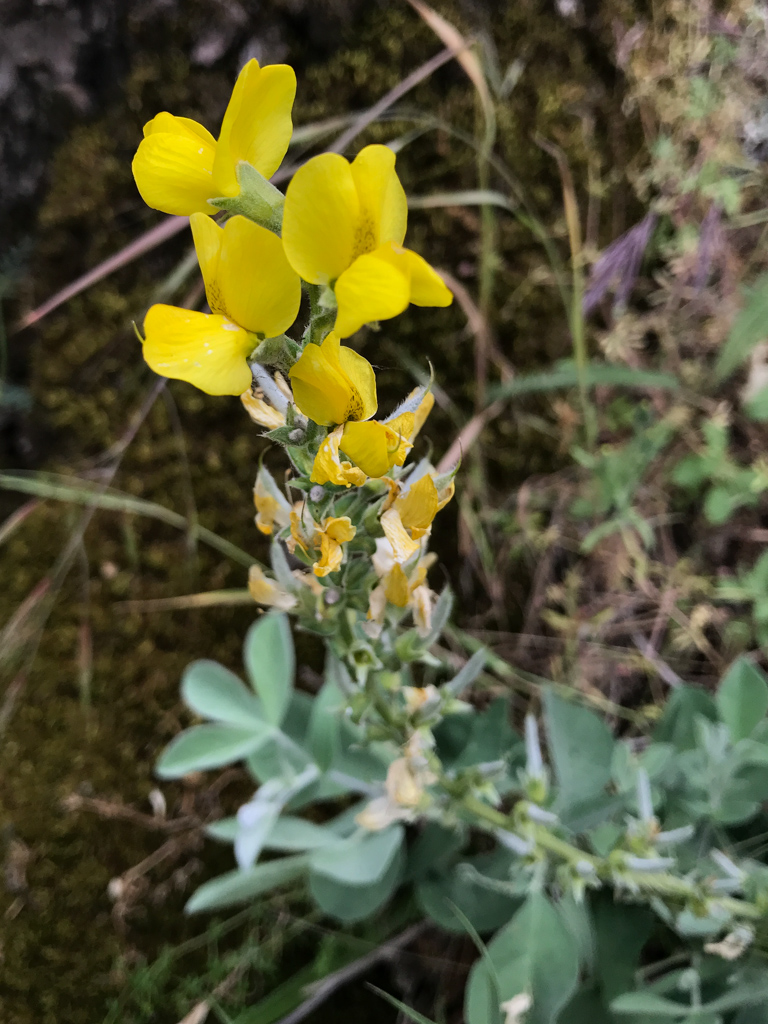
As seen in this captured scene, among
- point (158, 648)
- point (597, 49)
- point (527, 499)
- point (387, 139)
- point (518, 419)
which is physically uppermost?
point (597, 49)

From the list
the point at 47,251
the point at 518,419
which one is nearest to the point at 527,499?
the point at 518,419

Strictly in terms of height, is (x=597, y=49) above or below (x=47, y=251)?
above

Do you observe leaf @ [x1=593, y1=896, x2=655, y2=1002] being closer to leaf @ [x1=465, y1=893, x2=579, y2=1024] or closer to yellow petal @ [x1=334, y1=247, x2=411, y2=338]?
leaf @ [x1=465, y1=893, x2=579, y2=1024]

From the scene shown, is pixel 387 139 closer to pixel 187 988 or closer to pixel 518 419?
pixel 518 419

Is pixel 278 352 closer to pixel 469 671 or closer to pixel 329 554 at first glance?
pixel 329 554

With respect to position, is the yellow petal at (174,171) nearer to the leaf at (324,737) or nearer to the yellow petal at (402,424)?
the yellow petal at (402,424)

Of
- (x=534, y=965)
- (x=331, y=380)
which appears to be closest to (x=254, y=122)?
(x=331, y=380)

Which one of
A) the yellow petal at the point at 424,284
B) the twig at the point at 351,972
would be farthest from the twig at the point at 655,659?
the yellow petal at the point at 424,284
